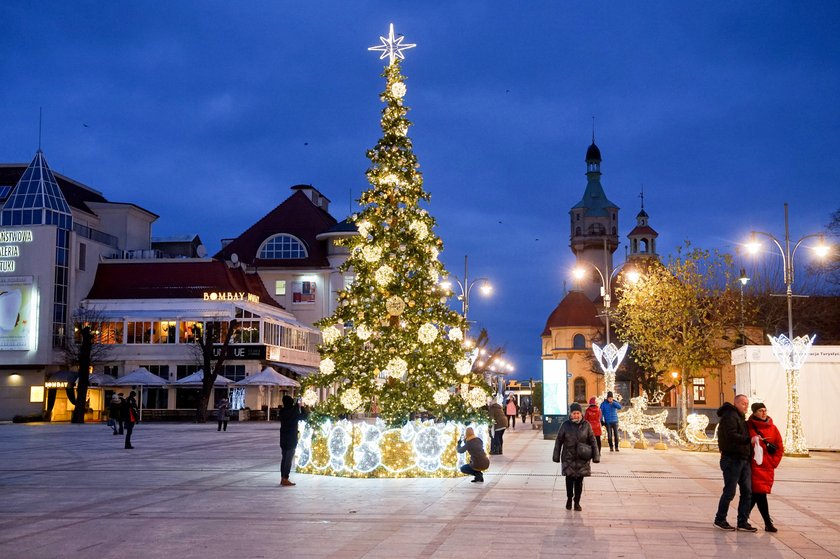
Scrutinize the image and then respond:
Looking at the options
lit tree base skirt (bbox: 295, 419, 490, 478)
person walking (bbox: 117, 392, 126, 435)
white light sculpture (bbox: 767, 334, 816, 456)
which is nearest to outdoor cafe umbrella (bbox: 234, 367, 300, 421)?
person walking (bbox: 117, 392, 126, 435)

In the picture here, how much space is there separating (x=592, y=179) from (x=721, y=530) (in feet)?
420

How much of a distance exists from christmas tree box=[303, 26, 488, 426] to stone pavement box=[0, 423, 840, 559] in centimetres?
184

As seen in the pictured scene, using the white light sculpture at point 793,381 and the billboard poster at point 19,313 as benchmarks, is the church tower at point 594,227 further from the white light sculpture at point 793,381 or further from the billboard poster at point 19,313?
the white light sculpture at point 793,381

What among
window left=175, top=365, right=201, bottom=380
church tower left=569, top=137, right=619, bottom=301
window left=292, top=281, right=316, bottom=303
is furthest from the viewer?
church tower left=569, top=137, right=619, bottom=301

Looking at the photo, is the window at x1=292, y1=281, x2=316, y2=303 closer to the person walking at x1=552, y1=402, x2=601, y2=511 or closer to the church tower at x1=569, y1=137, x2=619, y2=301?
the church tower at x1=569, y1=137, x2=619, y2=301

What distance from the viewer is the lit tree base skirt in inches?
766

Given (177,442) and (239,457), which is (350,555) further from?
(177,442)

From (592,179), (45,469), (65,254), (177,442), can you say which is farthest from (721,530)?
(592,179)

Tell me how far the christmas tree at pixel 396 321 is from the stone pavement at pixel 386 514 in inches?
72.6

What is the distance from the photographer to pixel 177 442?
3447 cm

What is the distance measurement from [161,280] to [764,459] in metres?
63.6

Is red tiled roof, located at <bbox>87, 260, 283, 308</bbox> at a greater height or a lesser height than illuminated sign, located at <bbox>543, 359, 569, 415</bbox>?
greater

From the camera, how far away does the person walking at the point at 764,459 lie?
1208 cm

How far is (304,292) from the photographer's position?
273 feet
